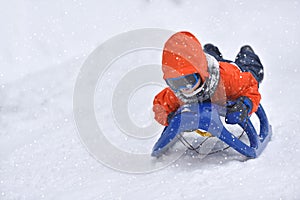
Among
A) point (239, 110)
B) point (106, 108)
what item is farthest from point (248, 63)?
point (106, 108)

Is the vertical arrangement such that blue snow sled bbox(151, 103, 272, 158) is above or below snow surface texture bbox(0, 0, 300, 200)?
above

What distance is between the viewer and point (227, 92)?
156cm

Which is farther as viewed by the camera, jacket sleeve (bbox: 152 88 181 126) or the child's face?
jacket sleeve (bbox: 152 88 181 126)

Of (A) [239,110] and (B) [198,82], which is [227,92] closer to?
(A) [239,110]

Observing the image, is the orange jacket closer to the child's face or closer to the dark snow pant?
the child's face

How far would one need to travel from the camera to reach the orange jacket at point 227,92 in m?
1.52

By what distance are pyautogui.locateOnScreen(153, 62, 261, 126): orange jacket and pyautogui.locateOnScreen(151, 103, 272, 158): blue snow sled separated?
A: 0.20 feet

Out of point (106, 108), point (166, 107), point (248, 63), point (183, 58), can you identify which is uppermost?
point (183, 58)

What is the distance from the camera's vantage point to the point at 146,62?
2750 mm

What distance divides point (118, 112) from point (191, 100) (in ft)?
2.79

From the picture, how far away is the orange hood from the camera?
4.40 ft

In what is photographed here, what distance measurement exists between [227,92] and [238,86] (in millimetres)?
47

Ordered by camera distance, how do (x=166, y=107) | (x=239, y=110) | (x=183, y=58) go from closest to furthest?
(x=183, y=58)
(x=239, y=110)
(x=166, y=107)

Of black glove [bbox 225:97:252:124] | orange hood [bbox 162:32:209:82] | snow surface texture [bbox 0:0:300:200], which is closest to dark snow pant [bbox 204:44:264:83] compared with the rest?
snow surface texture [bbox 0:0:300:200]
